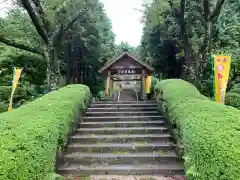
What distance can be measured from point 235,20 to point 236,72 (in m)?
4.08

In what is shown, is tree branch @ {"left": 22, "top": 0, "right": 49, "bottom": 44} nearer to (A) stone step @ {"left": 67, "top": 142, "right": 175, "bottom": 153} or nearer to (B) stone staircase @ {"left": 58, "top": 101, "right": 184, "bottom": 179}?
(B) stone staircase @ {"left": 58, "top": 101, "right": 184, "bottom": 179}

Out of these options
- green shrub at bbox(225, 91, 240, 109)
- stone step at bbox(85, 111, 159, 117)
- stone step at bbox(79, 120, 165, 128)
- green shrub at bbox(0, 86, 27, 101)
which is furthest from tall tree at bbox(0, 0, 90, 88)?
green shrub at bbox(225, 91, 240, 109)

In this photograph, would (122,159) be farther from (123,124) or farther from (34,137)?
(34,137)

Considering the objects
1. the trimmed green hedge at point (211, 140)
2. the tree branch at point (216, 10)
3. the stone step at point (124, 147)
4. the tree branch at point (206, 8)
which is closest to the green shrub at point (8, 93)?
the stone step at point (124, 147)

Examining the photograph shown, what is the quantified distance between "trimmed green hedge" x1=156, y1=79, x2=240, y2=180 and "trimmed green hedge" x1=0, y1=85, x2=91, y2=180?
2.18m

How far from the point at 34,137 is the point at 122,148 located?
2.60m

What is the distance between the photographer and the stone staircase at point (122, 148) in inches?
218

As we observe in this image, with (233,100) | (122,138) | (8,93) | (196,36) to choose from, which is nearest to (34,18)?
(8,93)

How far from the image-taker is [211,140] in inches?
147

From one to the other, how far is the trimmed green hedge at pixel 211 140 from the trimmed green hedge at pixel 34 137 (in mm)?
2183

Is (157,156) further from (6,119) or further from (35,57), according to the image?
(35,57)

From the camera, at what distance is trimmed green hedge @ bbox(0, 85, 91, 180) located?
344cm

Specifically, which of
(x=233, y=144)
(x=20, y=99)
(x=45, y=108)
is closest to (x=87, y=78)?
(x=20, y=99)

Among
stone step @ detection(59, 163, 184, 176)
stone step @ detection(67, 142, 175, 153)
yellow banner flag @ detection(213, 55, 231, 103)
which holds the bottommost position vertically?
stone step @ detection(59, 163, 184, 176)
